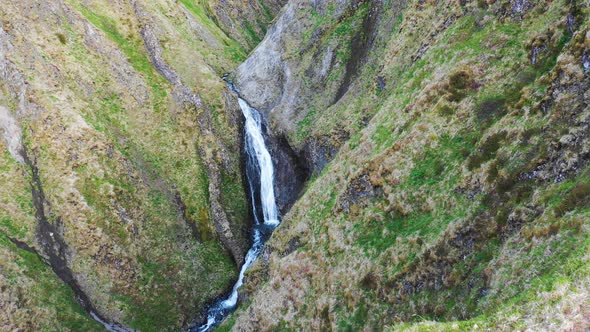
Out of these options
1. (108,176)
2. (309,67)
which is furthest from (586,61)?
(108,176)

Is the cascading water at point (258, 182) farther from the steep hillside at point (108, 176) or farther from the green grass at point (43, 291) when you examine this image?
the green grass at point (43, 291)

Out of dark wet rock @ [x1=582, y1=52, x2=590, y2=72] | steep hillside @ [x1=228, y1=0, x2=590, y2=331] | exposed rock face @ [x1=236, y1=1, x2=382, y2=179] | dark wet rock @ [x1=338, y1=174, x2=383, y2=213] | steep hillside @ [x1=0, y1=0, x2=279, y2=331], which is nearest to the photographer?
steep hillside @ [x1=228, y1=0, x2=590, y2=331]

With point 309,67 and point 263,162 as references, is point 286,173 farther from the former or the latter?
point 309,67

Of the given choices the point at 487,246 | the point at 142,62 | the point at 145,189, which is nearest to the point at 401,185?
the point at 487,246

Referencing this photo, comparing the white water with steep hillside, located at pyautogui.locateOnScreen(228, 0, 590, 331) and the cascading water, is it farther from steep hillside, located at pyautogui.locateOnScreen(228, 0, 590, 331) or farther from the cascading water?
steep hillside, located at pyautogui.locateOnScreen(228, 0, 590, 331)

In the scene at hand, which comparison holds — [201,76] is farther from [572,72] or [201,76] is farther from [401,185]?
[572,72]

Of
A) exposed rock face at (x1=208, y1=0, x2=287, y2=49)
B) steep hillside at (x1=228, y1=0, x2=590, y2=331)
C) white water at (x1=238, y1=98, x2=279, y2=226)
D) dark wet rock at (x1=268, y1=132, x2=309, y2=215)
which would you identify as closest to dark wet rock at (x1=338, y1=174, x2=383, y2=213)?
steep hillside at (x1=228, y1=0, x2=590, y2=331)
